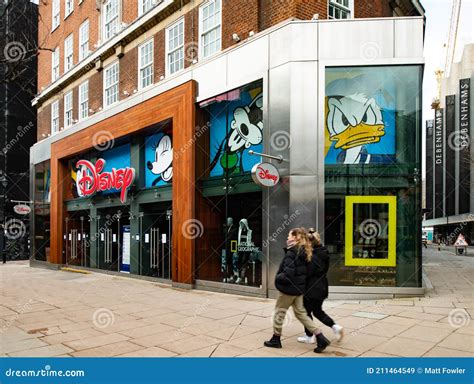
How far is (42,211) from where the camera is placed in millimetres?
24625

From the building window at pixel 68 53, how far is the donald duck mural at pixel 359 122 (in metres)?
16.6

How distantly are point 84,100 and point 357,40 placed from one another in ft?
48.5

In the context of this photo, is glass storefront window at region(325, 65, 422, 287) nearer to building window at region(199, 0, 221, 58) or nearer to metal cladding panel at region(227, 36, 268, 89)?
metal cladding panel at region(227, 36, 268, 89)

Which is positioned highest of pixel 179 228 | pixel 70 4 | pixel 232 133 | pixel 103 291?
pixel 70 4

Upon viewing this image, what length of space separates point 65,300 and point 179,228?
A: 3794 mm

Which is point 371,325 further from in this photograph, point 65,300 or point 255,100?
point 65,300

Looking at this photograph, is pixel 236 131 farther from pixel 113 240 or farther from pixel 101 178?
pixel 113 240

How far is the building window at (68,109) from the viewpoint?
2298 cm

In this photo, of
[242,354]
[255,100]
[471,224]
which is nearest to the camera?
[242,354]

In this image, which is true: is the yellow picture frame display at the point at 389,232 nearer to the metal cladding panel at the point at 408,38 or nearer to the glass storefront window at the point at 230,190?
the glass storefront window at the point at 230,190

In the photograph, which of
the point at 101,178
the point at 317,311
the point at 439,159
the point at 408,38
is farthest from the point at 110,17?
the point at 439,159

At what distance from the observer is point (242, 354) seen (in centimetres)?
623
